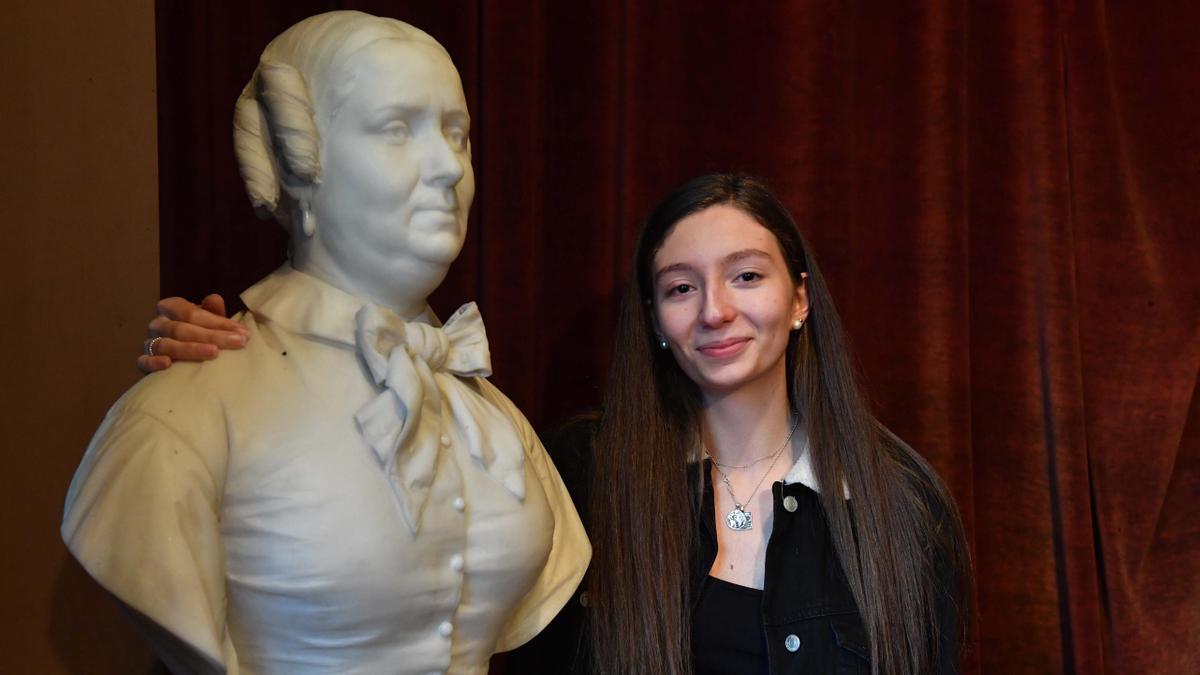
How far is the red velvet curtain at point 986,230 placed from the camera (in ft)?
6.81

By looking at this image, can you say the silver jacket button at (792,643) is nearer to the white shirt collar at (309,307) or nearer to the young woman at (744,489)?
the young woman at (744,489)

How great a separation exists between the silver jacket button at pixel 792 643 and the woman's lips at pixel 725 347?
421 millimetres

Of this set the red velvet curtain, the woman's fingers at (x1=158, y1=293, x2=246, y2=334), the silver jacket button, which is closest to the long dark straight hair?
the silver jacket button

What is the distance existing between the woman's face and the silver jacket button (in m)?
0.38

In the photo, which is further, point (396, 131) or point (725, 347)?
point (725, 347)

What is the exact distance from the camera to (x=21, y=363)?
1.42 meters

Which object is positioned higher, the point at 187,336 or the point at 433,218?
the point at 433,218

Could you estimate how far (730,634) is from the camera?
1688mm

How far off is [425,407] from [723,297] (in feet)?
1.98

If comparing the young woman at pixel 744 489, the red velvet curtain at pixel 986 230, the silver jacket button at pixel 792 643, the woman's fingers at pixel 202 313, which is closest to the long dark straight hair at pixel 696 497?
the young woman at pixel 744 489

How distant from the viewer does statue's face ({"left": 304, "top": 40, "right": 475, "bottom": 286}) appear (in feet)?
3.86

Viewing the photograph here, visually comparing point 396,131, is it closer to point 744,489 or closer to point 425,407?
point 425,407

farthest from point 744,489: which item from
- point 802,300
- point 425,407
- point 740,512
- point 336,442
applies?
point 336,442

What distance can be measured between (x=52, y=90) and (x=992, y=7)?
1.65 meters
